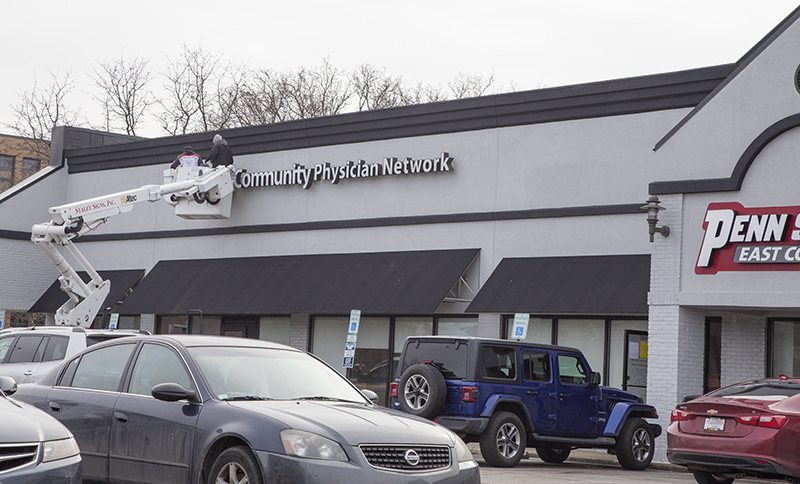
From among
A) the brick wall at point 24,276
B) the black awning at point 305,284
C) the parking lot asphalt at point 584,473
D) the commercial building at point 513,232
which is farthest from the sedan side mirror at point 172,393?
the brick wall at point 24,276

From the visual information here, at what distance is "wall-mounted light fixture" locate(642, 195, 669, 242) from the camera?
58.1 ft

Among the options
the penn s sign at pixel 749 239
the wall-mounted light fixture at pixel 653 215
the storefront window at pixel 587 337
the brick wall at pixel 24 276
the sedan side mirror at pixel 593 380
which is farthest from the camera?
the brick wall at pixel 24 276

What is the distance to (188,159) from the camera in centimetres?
Answer: 2673

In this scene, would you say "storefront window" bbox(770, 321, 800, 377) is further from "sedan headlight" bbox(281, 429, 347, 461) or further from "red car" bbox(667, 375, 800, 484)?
"sedan headlight" bbox(281, 429, 347, 461)

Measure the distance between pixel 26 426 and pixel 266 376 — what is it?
2.36 metres

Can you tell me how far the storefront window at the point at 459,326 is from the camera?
22.5 metres

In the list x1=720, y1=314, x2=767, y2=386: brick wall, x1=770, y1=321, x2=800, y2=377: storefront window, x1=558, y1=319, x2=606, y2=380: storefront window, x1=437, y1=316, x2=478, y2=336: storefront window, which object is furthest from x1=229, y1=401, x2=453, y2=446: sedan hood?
x1=437, y1=316, x2=478, y2=336: storefront window

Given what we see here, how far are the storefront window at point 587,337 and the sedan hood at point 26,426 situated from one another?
1469 cm

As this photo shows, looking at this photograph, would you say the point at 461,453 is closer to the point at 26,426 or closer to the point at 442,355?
the point at 26,426

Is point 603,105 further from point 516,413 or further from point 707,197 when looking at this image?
point 516,413

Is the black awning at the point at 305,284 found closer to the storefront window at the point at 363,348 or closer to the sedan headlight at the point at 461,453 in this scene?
the storefront window at the point at 363,348

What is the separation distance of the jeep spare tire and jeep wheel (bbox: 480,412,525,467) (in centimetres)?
79

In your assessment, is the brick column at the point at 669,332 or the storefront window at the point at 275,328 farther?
the storefront window at the point at 275,328

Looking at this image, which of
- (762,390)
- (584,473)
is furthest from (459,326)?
(762,390)
